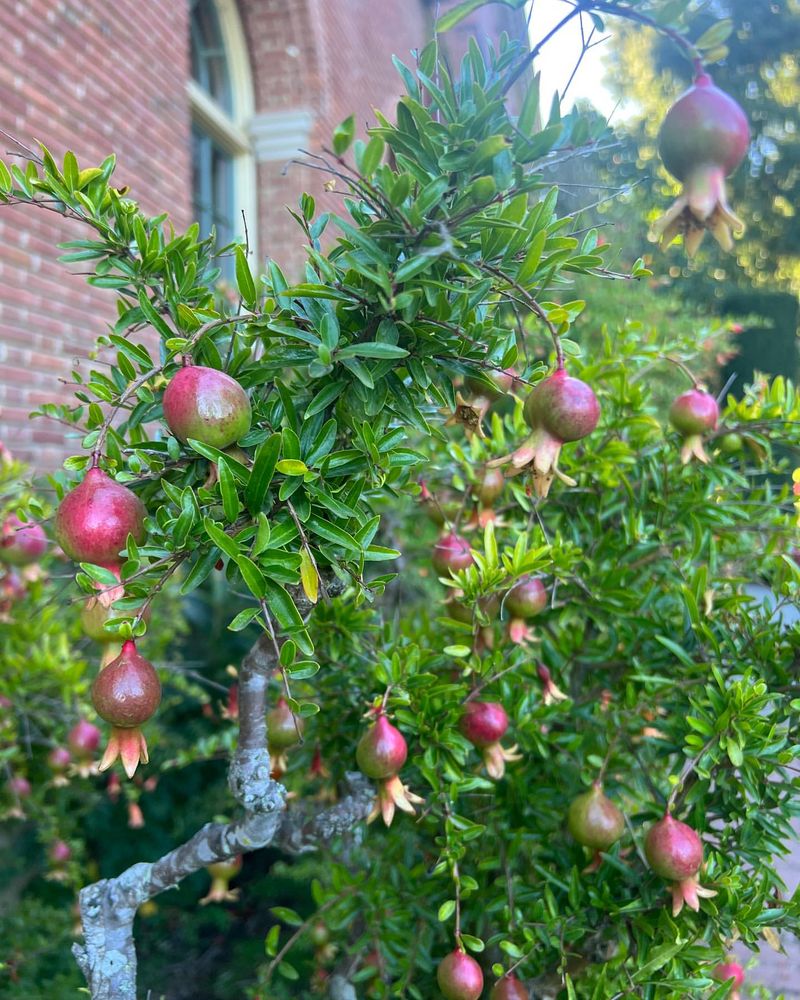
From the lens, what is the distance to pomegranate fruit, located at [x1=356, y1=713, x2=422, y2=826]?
4.06ft

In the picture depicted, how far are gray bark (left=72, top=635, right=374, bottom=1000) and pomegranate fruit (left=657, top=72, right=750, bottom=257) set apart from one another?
900 millimetres

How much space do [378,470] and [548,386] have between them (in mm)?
271

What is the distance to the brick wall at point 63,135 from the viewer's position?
3.26 meters

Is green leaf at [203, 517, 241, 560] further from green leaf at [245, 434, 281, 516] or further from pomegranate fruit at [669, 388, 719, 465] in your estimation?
pomegranate fruit at [669, 388, 719, 465]

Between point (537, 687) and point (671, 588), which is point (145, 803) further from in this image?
point (671, 588)

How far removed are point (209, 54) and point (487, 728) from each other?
595 centimetres

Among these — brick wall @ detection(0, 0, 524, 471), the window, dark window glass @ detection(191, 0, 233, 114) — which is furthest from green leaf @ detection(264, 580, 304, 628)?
dark window glass @ detection(191, 0, 233, 114)

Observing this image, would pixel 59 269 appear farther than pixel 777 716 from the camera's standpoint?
Yes

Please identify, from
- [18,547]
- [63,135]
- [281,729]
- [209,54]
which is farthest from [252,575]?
[209,54]

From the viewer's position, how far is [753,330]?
36.4 ft

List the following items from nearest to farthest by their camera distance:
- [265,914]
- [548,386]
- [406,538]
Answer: [548,386], [406,538], [265,914]

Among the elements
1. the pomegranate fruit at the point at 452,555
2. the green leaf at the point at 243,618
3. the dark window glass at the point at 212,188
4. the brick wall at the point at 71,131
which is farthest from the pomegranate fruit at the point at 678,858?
the dark window glass at the point at 212,188

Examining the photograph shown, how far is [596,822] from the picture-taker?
4.58ft

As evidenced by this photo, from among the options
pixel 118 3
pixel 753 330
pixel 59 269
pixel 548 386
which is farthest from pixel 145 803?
pixel 753 330
